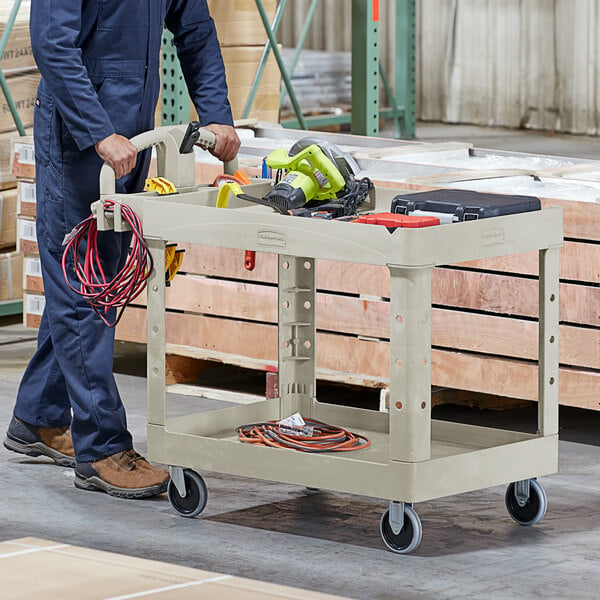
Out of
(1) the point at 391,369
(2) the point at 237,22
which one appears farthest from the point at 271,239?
(2) the point at 237,22

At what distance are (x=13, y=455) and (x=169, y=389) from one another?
3.80 feet

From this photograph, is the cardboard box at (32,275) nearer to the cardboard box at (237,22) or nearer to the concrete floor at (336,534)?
the concrete floor at (336,534)

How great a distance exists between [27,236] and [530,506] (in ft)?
10.4

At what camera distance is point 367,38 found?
28.1ft

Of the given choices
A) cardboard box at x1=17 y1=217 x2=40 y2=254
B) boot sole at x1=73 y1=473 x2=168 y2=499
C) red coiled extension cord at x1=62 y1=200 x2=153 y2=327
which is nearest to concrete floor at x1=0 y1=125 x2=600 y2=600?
boot sole at x1=73 y1=473 x2=168 y2=499

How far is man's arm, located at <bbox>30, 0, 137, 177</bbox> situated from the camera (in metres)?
4.50

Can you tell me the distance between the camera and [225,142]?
16.0ft

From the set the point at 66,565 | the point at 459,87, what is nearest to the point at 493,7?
the point at 459,87

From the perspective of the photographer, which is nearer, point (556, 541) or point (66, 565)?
point (66, 565)

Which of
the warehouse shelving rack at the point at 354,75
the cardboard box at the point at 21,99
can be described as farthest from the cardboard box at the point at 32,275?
the cardboard box at the point at 21,99

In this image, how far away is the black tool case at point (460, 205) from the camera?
419 centimetres

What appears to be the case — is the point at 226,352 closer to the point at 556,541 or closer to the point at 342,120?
the point at 556,541

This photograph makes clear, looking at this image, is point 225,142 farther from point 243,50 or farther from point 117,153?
point 243,50

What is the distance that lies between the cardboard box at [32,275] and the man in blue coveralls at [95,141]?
171 cm
